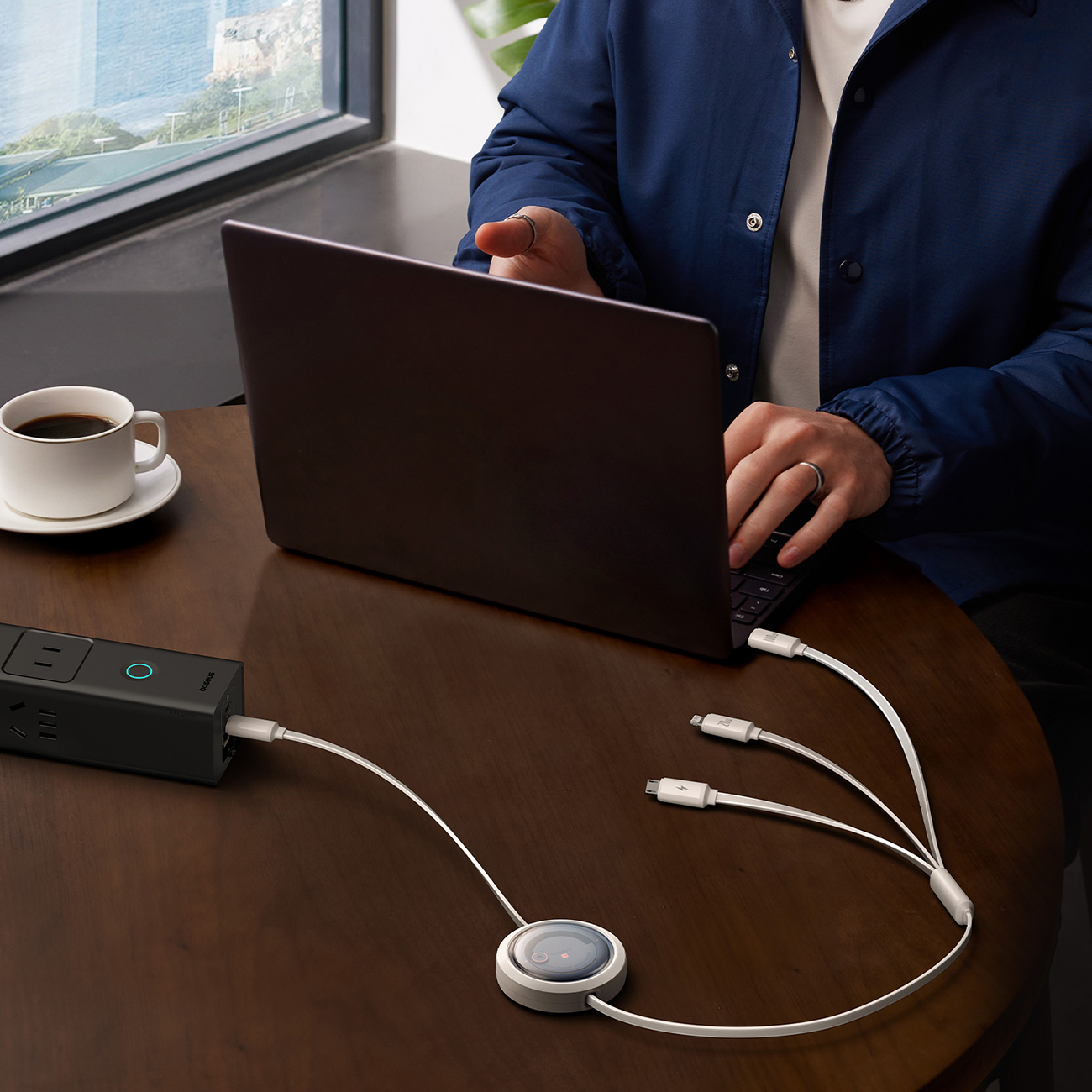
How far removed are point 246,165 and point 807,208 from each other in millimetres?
2006

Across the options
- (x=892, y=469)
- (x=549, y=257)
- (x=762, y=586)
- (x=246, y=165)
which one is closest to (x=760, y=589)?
(x=762, y=586)

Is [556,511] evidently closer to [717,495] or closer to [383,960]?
[717,495]

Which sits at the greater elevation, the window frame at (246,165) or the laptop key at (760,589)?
the laptop key at (760,589)

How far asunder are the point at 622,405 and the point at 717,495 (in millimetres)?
81

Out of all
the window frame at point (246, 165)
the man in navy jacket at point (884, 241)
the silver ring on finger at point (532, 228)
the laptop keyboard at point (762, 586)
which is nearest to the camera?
the laptop keyboard at point (762, 586)

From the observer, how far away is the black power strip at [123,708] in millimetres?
672

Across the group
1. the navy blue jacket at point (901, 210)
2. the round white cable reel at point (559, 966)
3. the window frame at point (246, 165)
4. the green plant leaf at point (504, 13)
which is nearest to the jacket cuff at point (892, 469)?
the navy blue jacket at point (901, 210)

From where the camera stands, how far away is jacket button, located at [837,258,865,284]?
1.19m

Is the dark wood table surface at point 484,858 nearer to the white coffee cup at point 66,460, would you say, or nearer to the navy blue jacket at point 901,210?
the white coffee cup at point 66,460

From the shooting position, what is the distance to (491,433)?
77cm

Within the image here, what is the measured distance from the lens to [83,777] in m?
0.69

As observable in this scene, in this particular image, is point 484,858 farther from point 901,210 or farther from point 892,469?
point 901,210

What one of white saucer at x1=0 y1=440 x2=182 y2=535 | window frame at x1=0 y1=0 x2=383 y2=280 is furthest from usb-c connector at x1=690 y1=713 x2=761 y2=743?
window frame at x1=0 y1=0 x2=383 y2=280

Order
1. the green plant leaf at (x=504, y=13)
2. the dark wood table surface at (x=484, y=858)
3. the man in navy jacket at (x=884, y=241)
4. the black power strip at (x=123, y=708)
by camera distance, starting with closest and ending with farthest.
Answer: the dark wood table surface at (x=484, y=858), the black power strip at (x=123, y=708), the man in navy jacket at (x=884, y=241), the green plant leaf at (x=504, y=13)
